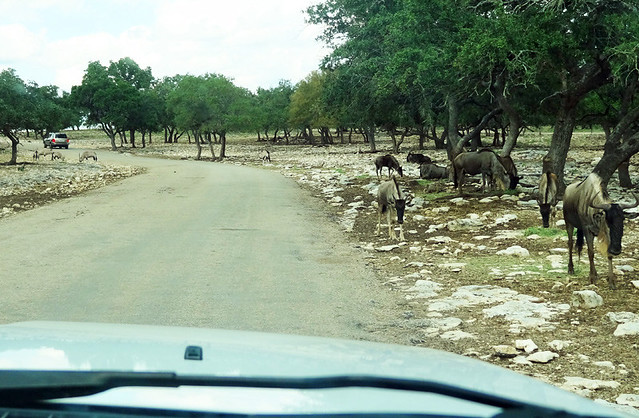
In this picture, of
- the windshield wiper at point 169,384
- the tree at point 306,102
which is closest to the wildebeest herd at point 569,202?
the windshield wiper at point 169,384

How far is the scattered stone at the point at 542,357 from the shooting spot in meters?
5.96

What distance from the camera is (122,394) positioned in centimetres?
151

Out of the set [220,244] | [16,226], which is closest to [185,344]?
[220,244]

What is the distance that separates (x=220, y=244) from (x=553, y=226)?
592cm

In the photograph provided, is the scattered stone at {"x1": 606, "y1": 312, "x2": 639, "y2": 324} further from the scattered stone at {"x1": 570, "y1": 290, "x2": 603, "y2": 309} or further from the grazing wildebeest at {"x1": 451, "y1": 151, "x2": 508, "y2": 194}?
the grazing wildebeest at {"x1": 451, "y1": 151, "x2": 508, "y2": 194}

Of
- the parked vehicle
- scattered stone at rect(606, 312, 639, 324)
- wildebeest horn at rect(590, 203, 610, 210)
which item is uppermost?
wildebeest horn at rect(590, 203, 610, 210)

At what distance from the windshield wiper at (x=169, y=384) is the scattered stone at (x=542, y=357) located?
15.4ft

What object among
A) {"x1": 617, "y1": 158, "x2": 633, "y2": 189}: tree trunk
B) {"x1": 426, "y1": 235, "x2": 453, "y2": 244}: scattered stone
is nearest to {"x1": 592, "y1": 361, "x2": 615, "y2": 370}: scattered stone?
{"x1": 426, "y1": 235, "x2": 453, "y2": 244}: scattered stone

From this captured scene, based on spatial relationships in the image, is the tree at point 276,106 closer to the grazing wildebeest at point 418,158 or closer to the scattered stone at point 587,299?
the grazing wildebeest at point 418,158

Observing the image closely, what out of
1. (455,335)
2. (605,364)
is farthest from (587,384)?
(455,335)

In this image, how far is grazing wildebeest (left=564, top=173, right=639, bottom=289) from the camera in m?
8.27

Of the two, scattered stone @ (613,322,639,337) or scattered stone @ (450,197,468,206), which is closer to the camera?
scattered stone @ (613,322,639,337)

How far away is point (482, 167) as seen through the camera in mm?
20797

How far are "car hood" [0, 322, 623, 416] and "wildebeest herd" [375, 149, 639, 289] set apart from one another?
6.74 meters
